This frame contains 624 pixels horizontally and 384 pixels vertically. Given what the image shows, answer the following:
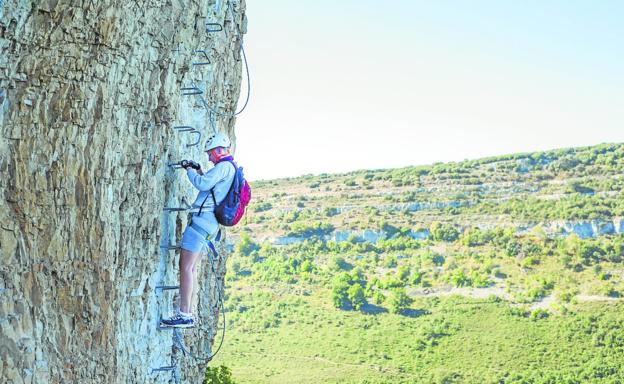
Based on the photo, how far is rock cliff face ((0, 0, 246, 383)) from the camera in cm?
641

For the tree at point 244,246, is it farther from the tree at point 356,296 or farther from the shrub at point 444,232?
the shrub at point 444,232

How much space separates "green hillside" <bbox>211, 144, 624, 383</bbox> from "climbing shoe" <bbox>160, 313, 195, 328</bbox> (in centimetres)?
4879

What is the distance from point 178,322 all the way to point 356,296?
65177mm

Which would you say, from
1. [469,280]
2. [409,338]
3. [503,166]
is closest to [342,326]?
[409,338]

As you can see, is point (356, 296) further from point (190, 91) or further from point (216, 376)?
point (190, 91)

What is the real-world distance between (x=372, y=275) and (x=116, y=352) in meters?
78.3

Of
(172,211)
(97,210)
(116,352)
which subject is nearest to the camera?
(97,210)

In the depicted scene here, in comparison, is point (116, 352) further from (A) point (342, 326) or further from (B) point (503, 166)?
(B) point (503, 166)

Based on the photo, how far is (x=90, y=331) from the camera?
23.6 ft

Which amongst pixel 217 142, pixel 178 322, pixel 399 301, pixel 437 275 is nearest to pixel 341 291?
pixel 399 301

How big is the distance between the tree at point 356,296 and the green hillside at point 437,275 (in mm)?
200

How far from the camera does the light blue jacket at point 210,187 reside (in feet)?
26.4

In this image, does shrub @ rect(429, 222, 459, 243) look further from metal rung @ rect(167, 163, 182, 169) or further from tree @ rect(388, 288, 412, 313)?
metal rung @ rect(167, 163, 182, 169)

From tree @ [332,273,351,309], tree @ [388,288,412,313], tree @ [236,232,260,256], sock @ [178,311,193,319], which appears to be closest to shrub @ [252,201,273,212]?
tree @ [236,232,260,256]
